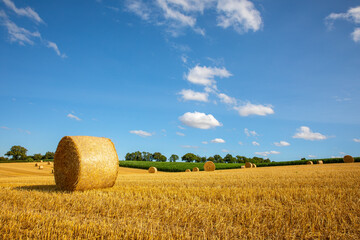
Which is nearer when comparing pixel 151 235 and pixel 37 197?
pixel 151 235

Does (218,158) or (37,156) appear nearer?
(37,156)

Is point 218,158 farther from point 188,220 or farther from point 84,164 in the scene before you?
point 188,220

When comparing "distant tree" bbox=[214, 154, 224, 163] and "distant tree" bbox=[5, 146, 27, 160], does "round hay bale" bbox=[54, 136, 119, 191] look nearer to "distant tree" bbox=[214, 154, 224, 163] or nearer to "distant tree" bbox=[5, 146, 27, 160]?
"distant tree" bbox=[5, 146, 27, 160]

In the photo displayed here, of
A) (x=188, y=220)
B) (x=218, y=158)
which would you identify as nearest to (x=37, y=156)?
(x=218, y=158)

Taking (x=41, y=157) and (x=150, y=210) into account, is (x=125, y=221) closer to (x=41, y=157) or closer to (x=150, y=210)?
(x=150, y=210)

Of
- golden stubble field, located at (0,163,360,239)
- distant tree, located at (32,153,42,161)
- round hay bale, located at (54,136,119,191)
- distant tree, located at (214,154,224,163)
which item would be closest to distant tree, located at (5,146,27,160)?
distant tree, located at (32,153,42,161)

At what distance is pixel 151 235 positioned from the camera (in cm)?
325

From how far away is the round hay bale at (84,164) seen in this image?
321 inches

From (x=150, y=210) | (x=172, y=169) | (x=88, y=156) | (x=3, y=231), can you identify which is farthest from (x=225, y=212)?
(x=172, y=169)

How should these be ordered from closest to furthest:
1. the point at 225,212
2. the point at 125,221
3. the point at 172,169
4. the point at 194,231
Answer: the point at 194,231, the point at 125,221, the point at 225,212, the point at 172,169

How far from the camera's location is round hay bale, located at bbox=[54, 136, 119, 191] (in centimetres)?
816

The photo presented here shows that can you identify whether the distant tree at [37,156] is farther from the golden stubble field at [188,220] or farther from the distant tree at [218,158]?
the golden stubble field at [188,220]

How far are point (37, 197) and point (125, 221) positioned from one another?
3.80m

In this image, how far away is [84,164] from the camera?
822cm
